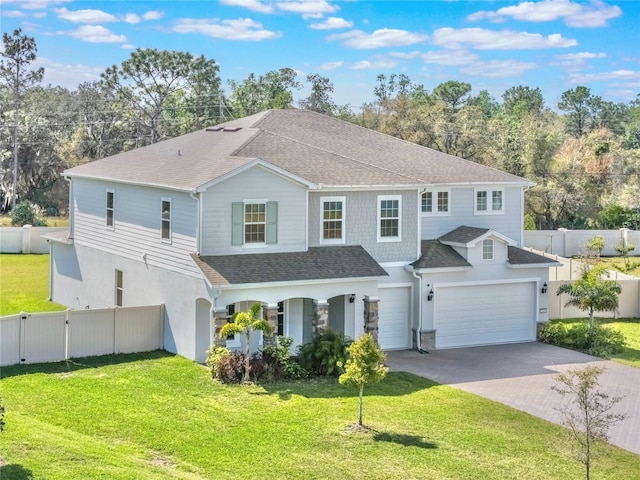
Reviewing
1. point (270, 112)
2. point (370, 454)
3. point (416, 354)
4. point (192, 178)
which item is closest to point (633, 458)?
point (370, 454)

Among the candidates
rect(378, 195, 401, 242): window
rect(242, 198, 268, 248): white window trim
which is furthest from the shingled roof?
rect(242, 198, 268, 248): white window trim

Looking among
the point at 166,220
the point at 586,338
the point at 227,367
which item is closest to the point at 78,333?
the point at 166,220

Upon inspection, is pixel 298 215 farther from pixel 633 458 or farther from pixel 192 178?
pixel 633 458

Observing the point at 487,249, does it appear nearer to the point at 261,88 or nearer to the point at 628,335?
the point at 628,335

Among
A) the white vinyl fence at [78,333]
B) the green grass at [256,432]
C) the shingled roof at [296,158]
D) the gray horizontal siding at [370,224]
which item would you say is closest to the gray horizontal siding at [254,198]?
the shingled roof at [296,158]

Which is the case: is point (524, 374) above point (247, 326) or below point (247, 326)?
below

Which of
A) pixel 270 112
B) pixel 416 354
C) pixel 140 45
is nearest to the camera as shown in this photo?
pixel 416 354
